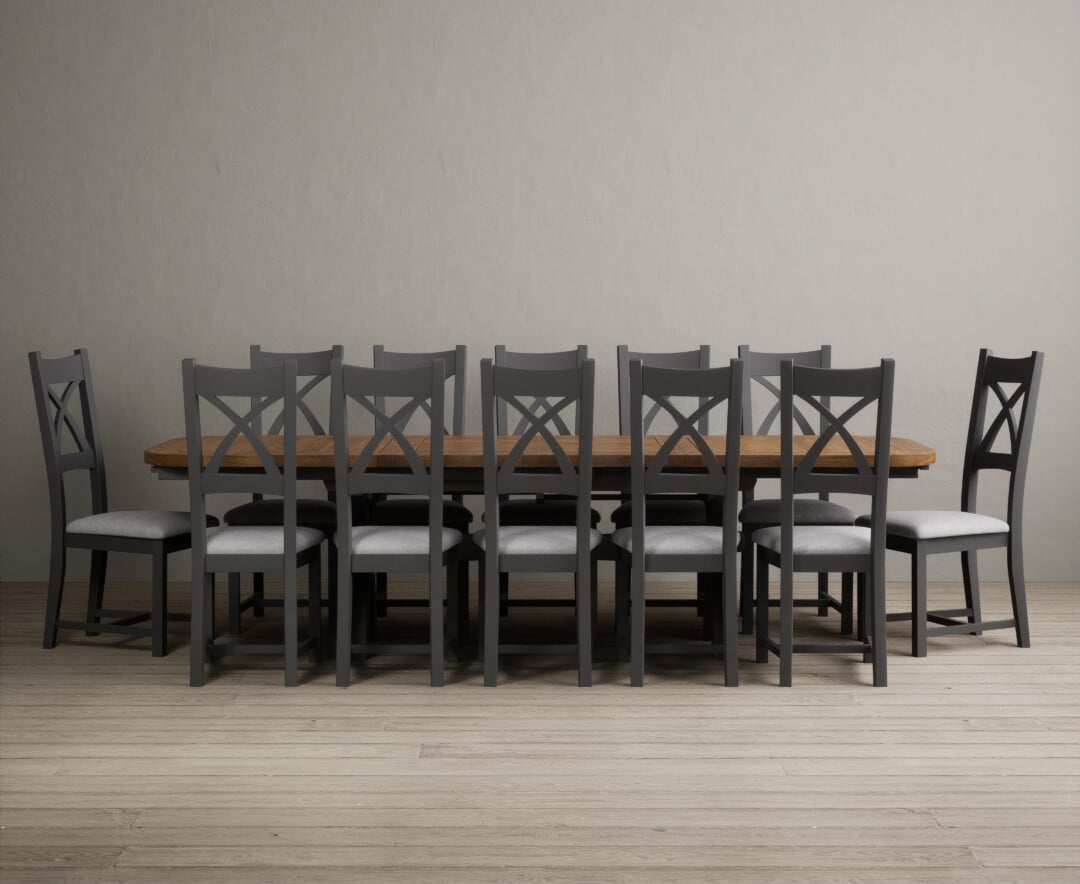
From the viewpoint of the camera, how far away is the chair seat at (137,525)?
434cm

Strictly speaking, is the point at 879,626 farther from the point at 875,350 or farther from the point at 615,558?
the point at 875,350

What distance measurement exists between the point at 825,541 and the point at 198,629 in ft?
7.40

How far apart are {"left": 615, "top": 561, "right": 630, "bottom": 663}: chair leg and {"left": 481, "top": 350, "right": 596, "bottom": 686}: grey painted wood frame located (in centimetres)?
29

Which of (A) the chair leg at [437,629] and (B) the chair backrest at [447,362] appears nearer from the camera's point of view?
(A) the chair leg at [437,629]

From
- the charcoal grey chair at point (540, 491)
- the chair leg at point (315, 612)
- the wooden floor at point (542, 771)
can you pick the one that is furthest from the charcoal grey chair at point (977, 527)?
the chair leg at point (315, 612)

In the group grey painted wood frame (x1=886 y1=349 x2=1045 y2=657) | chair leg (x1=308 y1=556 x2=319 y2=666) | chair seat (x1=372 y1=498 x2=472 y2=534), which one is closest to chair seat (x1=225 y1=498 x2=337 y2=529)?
chair seat (x1=372 y1=498 x2=472 y2=534)

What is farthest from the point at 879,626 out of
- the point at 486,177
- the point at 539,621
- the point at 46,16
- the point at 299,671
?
the point at 46,16

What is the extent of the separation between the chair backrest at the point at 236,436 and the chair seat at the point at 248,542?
45 mm

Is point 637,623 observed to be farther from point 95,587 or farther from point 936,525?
point 95,587

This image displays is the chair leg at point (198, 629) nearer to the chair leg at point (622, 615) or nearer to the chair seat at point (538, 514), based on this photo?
the chair seat at point (538, 514)

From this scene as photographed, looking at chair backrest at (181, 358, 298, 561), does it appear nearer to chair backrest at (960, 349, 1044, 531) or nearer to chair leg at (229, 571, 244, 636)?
chair leg at (229, 571, 244, 636)

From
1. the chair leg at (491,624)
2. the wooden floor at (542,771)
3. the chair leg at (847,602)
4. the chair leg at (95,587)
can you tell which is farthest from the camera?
the chair leg at (847,602)

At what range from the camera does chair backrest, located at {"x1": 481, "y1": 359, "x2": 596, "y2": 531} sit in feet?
12.5

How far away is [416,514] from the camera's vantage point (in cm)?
470
